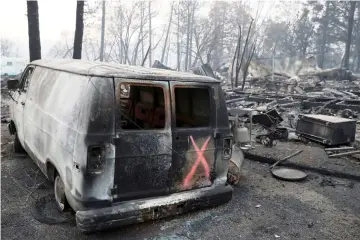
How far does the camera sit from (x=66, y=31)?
250 ft

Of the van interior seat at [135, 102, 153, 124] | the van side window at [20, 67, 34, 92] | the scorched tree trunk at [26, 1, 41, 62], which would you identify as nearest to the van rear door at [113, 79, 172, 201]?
the van interior seat at [135, 102, 153, 124]

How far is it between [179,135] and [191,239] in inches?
48.5

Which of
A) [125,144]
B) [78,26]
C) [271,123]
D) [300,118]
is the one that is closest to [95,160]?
[125,144]

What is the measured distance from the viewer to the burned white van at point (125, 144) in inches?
129

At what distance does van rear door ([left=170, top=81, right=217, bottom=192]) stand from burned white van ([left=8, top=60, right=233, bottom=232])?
0.01m

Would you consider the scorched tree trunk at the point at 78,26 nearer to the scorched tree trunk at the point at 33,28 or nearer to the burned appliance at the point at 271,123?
the scorched tree trunk at the point at 33,28

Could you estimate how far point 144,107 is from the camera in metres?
4.89

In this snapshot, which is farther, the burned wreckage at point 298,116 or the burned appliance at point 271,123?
the burned appliance at point 271,123

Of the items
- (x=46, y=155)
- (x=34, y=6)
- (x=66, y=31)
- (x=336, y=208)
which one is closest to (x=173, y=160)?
(x=46, y=155)

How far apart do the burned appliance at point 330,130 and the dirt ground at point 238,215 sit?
2032 millimetres

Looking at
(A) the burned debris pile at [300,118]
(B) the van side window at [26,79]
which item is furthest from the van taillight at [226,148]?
(B) the van side window at [26,79]

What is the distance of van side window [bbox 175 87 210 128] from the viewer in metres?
4.17

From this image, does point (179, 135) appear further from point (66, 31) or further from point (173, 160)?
point (66, 31)

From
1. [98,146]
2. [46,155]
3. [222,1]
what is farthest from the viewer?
[222,1]
